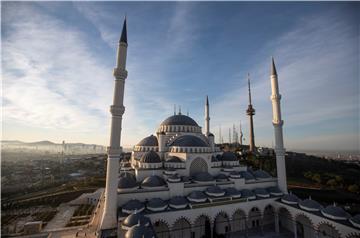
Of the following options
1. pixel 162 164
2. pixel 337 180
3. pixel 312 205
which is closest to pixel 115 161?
pixel 162 164

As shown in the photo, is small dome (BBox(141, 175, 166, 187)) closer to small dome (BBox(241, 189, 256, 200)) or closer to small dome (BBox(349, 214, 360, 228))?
small dome (BBox(241, 189, 256, 200))

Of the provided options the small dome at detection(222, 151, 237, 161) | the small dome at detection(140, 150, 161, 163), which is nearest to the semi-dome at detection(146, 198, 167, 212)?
the small dome at detection(140, 150, 161, 163)

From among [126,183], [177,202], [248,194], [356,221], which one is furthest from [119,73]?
[356,221]

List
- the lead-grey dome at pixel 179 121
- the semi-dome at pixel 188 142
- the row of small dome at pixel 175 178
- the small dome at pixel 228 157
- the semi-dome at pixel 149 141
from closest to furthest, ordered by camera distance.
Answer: the row of small dome at pixel 175 178
the semi-dome at pixel 188 142
the small dome at pixel 228 157
the semi-dome at pixel 149 141
the lead-grey dome at pixel 179 121

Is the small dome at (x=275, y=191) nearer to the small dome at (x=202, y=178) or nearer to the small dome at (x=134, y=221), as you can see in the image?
the small dome at (x=202, y=178)

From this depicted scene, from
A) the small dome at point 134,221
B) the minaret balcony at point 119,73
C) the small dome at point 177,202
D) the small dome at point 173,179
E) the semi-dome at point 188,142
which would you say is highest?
the minaret balcony at point 119,73

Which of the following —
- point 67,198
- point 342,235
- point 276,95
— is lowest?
point 67,198

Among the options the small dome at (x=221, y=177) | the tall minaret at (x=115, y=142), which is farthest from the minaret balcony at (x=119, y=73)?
the small dome at (x=221, y=177)

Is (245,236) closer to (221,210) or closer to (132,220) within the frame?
(221,210)
